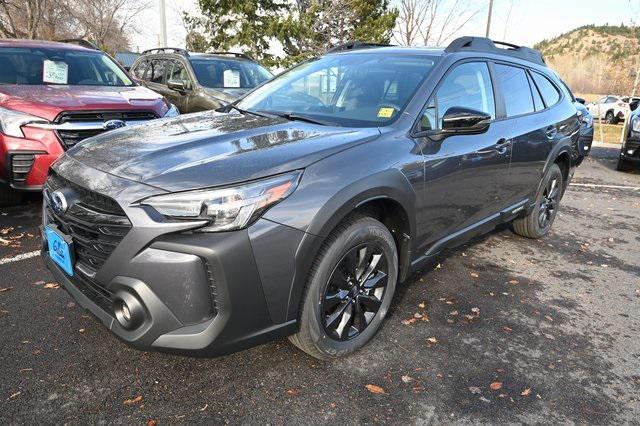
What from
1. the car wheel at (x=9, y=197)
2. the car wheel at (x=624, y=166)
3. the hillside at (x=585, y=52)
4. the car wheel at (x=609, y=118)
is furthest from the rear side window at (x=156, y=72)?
the hillside at (x=585, y=52)

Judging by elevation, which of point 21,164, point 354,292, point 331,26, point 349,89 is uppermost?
point 331,26

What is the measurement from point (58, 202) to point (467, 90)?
2.65 metres

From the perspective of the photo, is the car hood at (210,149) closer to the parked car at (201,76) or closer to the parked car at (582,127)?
the parked car at (582,127)

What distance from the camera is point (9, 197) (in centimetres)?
493

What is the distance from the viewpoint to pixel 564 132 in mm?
4656

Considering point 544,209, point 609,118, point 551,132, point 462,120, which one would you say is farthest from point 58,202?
point 609,118

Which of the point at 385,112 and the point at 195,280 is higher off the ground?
the point at 385,112

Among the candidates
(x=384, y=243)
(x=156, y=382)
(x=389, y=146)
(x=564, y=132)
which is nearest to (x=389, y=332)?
(x=384, y=243)

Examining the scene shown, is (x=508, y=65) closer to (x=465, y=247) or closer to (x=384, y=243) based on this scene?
(x=465, y=247)

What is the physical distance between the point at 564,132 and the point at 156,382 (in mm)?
4246

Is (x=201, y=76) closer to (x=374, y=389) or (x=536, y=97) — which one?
(x=536, y=97)

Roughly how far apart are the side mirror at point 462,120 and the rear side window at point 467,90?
13cm

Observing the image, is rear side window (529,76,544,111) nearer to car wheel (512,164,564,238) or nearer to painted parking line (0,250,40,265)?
car wheel (512,164,564,238)

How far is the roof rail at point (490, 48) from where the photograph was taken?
3.43 m
